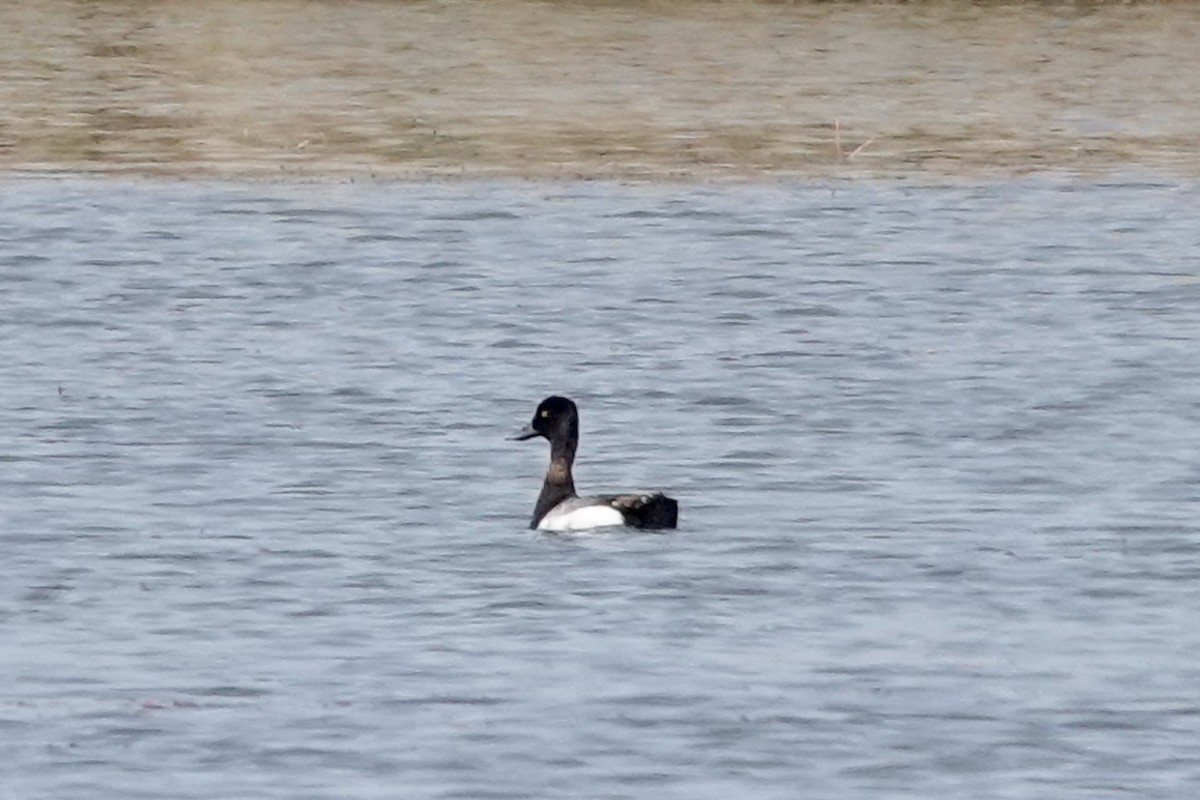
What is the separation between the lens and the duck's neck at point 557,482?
51.4ft

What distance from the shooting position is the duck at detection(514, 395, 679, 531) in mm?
15266

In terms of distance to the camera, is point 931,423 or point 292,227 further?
point 292,227

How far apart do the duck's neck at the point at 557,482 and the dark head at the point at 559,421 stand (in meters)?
0.03

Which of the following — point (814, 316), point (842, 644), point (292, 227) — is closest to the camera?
point (842, 644)

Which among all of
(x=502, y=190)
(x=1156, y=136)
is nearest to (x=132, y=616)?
(x=502, y=190)

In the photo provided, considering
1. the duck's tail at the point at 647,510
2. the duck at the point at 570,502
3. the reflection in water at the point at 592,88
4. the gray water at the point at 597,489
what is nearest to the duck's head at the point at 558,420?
the duck at the point at 570,502

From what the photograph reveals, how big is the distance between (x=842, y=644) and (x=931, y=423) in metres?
5.88

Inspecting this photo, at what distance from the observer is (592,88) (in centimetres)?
3775

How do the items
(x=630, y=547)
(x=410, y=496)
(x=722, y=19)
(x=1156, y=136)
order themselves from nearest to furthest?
(x=630, y=547) → (x=410, y=496) → (x=1156, y=136) → (x=722, y=19)

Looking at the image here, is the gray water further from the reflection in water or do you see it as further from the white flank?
the reflection in water

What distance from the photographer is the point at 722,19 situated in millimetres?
45938

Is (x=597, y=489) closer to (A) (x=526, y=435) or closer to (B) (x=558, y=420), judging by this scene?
(A) (x=526, y=435)

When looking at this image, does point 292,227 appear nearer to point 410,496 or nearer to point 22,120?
point 22,120

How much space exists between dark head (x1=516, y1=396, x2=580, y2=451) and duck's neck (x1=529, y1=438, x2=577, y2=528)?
0.11ft
